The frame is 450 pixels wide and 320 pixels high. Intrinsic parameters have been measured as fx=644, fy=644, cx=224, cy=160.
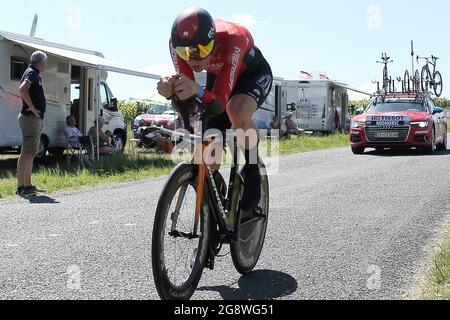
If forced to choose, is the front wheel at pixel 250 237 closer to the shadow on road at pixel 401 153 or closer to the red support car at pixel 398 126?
the shadow on road at pixel 401 153

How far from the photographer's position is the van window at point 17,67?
14.2m

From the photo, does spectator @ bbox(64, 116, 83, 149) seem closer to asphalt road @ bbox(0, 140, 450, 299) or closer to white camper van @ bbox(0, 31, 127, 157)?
white camper van @ bbox(0, 31, 127, 157)

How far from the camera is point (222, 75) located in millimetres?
3947

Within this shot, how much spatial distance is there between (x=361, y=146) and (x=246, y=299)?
550 inches

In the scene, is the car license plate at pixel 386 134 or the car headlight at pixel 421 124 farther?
the car license plate at pixel 386 134

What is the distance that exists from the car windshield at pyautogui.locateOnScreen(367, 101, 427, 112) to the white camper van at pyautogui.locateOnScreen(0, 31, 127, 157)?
24.3 feet

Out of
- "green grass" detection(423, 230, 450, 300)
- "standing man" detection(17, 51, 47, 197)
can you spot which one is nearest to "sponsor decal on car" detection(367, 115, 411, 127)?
"standing man" detection(17, 51, 47, 197)

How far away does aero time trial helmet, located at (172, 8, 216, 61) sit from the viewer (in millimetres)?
3648

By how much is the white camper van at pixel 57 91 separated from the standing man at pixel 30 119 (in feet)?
16.6

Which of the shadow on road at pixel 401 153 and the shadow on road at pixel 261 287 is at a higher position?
the shadow on road at pixel 401 153

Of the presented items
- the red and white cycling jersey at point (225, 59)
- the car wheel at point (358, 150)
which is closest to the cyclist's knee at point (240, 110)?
the red and white cycling jersey at point (225, 59)

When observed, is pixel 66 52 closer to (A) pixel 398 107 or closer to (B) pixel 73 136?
(B) pixel 73 136

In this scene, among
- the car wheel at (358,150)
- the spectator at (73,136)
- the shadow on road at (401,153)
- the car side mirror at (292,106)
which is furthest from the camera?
the car side mirror at (292,106)

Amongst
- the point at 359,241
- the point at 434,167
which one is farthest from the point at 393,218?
the point at 434,167
